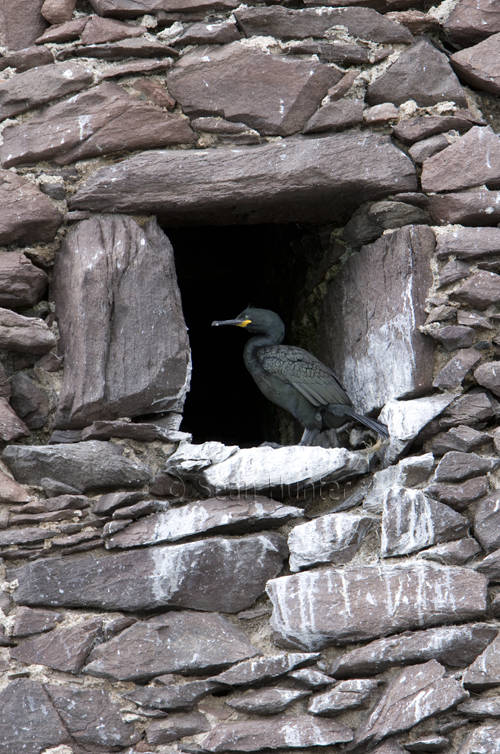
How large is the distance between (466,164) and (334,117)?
627mm

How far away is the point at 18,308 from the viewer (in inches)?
145

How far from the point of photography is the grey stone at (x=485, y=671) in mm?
2926

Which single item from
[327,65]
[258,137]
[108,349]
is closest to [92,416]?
[108,349]

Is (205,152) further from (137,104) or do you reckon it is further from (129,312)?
(129,312)

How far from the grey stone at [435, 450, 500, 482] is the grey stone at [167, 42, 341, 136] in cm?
163

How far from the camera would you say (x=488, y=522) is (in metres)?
3.27

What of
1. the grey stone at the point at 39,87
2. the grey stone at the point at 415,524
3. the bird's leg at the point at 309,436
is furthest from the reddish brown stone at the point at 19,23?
the grey stone at the point at 415,524

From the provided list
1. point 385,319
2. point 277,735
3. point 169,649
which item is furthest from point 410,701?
point 385,319

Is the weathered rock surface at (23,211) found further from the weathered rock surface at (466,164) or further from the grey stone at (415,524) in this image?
the grey stone at (415,524)

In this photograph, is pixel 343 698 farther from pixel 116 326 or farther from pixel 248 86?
pixel 248 86

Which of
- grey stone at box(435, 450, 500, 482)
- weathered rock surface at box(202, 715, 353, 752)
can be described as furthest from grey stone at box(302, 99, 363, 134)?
weathered rock surface at box(202, 715, 353, 752)

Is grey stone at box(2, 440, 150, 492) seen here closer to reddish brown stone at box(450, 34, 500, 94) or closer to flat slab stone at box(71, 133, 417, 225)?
flat slab stone at box(71, 133, 417, 225)

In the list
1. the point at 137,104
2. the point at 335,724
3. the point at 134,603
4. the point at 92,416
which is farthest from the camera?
the point at 137,104

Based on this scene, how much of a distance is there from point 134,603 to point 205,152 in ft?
6.36
